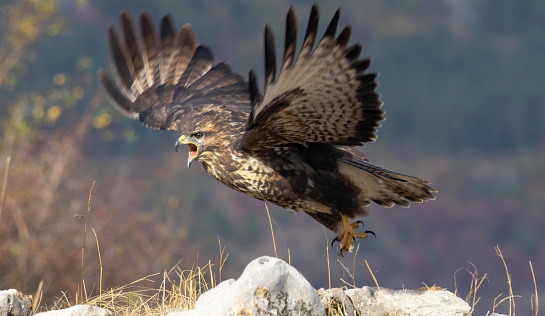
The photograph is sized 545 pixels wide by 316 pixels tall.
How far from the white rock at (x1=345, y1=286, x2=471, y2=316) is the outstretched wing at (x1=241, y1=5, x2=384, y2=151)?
1.11 metres

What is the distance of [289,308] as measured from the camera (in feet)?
14.3

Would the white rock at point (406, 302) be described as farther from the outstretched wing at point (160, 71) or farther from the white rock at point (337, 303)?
the outstretched wing at point (160, 71)

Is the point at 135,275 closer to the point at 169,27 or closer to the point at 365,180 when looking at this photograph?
the point at 169,27

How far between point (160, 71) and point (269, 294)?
375 centimetres

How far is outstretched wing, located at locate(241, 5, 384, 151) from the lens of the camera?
4.86 metres

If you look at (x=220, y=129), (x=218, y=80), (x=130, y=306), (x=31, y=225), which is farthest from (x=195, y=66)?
(x=31, y=225)

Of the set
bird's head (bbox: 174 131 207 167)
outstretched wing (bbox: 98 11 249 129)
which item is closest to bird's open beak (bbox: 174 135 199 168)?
bird's head (bbox: 174 131 207 167)

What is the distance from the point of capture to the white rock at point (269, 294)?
429cm

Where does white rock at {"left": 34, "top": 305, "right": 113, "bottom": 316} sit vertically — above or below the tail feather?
below

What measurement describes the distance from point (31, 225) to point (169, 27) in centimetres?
801

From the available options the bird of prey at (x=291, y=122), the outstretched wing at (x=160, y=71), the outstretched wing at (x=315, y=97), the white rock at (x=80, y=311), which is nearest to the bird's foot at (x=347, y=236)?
the bird of prey at (x=291, y=122)

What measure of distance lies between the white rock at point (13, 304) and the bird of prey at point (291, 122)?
5.58 ft

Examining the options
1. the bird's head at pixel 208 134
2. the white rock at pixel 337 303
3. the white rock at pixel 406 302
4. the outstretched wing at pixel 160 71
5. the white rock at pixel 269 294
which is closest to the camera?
the white rock at pixel 269 294

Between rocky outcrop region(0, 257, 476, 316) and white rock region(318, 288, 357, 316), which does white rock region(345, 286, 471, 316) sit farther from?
white rock region(318, 288, 357, 316)
